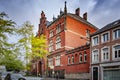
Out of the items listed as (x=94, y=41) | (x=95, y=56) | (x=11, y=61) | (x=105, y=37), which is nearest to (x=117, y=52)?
(x=105, y=37)

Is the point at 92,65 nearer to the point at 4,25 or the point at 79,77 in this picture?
the point at 79,77

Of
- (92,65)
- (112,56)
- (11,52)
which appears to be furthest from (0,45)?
(92,65)

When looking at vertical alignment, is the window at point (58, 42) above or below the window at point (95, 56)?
above

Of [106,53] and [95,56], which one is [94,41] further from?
[106,53]

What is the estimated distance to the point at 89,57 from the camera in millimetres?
39156

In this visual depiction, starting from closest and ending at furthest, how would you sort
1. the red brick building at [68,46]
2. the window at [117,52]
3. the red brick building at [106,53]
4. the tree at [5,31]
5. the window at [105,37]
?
the tree at [5,31], the window at [117,52], the red brick building at [106,53], the window at [105,37], the red brick building at [68,46]

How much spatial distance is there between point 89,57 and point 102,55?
436 centimetres

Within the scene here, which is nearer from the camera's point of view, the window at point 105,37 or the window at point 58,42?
the window at point 105,37

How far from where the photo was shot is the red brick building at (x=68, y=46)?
42312mm

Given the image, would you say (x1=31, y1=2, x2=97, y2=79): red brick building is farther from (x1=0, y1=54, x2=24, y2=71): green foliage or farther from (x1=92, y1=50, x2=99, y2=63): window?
(x1=0, y1=54, x2=24, y2=71): green foliage

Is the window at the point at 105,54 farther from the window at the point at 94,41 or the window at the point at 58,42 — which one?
the window at the point at 58,42

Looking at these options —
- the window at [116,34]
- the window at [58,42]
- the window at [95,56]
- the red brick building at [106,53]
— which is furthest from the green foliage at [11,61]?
the window at [116,34]

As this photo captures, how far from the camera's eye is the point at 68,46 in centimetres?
5084

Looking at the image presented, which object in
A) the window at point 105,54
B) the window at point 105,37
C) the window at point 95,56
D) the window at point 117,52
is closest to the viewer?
the window at point 117,52
